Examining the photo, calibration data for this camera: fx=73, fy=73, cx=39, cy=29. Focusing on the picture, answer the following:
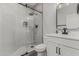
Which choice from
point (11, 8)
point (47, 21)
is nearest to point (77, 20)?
point (47, 21)

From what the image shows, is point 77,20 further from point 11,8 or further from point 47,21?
point 11,8

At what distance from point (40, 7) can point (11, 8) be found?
88 centimetres

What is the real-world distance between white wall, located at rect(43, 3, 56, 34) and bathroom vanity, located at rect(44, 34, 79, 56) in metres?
0.70

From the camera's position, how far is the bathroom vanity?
31.3 inches

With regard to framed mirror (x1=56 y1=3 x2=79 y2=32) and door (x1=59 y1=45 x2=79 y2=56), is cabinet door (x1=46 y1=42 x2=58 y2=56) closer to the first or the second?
door (x1=59 y1=45 x2=79 y2=56)

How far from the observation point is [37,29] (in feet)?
7.10

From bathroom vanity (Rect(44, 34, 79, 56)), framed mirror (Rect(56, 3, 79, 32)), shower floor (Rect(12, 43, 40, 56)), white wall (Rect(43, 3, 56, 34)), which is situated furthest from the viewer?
white wall (Rect(43, 3, 56, 34))

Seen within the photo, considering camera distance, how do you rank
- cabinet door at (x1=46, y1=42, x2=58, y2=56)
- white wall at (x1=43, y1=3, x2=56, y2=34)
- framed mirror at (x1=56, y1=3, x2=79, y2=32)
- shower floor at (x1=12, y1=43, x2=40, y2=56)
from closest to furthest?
cabinet door at (x1=46, y1=42, x2=58, y2=56) → framed mirror at (x1=56, y1=3, x2=79, y2=32) → shower floor at (x1=12, y1=43, x2=40, y2=56) → white wall at (x1=43, y1=3, x2=56, y2=34)

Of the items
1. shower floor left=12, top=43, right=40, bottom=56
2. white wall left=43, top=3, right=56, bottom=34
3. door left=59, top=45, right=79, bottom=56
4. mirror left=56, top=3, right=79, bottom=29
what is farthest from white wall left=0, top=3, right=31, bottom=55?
door left=59, top=45, right=79, bottom=56

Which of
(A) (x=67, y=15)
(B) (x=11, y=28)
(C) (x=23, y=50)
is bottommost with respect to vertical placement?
(C) (x=23, y=50)

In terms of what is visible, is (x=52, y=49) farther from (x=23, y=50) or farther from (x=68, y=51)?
(x=23, y=50)

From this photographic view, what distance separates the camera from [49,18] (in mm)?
1909

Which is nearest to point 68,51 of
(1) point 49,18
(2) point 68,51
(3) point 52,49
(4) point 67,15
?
(2) point 68,51

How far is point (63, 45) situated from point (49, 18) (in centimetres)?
111
